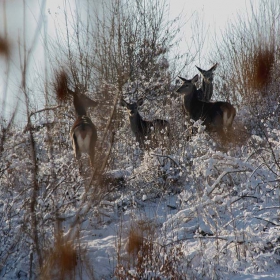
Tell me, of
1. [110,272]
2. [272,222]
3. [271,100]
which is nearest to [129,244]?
[110,272]

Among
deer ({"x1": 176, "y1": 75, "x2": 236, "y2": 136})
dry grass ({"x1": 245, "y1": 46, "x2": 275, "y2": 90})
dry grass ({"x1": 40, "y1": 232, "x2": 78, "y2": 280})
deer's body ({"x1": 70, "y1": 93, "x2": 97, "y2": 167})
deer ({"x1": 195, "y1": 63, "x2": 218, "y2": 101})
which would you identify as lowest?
dry grass ({"x1": 40, "y1": 232, "x2": 78, "y2": 280})

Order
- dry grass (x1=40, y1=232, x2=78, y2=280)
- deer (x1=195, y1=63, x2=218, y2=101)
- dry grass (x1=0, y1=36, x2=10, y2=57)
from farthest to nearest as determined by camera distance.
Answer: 1. deer (x1=195, y1=63, x2=218, y2=101)
2. dry grass (x1=40, y1=232, x2=78, y2=280)
3. dry grass (x1=0, y1=36, x2=10, y2=57)

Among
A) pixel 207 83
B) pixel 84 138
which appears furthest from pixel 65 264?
pixel 207 83

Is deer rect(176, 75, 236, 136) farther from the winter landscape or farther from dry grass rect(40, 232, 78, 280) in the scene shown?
dry grass rect(40, 232, 78, 280)

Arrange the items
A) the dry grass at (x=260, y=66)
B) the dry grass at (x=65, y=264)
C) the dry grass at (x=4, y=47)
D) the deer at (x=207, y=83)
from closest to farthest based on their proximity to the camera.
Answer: the dry grass at (x=4, y=47)
the dry grass at (x=65, y=264)
the deer at (x=207, y=83)
the dry grass at (x=260, y=66)

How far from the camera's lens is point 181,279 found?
3.76 meters

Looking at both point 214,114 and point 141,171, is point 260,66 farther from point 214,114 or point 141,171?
point 141,171

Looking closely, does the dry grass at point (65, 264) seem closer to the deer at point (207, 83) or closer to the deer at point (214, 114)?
the deer at point (214, 114)

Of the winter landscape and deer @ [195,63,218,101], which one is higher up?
deer @ [195,63,218,101]

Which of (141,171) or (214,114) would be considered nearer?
(141,171)

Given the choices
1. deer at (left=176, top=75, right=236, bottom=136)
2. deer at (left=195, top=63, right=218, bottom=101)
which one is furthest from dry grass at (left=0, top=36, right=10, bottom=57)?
deer at (left=195, top=63, right=218, bottom=101)

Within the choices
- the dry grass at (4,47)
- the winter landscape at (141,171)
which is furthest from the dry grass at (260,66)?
the dry grass at (4,47)

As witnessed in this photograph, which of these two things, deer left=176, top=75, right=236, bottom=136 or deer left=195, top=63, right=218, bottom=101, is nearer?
deer left=176, top=75, right=236, bottom=136

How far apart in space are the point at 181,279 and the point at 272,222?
1.22 metres
